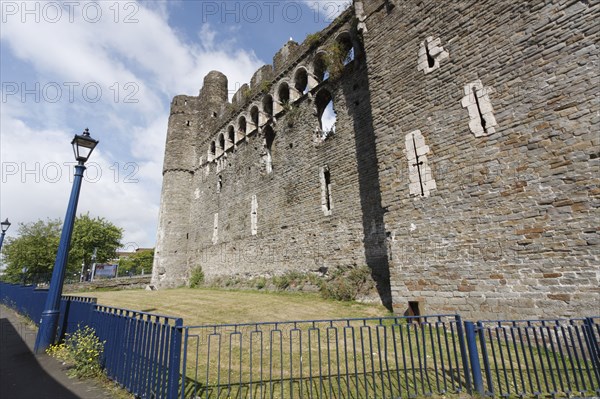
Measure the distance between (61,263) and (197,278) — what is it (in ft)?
46.7

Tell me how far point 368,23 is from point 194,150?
1759 centimetres

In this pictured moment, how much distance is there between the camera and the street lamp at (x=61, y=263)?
18.9 feet

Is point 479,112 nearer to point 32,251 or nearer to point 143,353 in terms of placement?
point 143,353

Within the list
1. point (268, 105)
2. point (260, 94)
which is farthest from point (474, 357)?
point (260, 94)

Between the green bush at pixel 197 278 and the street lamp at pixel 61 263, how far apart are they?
1380cm

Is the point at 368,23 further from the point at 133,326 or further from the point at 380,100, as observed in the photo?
the point at 133,326

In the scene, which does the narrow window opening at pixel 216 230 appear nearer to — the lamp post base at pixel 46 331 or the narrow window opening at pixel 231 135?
the narrow window opening at pixel 231 135

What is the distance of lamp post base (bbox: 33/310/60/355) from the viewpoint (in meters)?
5.67

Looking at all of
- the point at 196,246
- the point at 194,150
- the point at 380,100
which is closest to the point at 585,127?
the point at 380,100

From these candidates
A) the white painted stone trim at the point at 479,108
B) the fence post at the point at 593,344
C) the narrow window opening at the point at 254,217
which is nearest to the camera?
the fence post at the point at 593,344

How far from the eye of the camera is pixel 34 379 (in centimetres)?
439

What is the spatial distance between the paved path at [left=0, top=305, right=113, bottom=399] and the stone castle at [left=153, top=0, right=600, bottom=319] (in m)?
6.32

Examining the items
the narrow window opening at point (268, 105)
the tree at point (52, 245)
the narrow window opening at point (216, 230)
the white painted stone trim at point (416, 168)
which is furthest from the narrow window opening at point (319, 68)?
the tree at point (52, 245)

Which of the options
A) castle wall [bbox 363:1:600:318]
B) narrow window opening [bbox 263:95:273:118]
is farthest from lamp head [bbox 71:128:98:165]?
narrow window opening [bbox 263:95:273:118]
